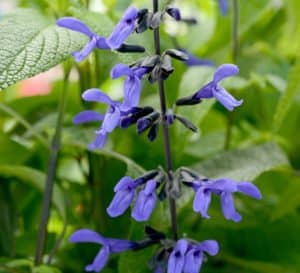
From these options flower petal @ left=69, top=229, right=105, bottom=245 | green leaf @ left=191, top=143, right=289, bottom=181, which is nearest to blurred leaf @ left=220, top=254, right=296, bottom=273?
green leaf @ left=191, top=143, right=289, bottom=181

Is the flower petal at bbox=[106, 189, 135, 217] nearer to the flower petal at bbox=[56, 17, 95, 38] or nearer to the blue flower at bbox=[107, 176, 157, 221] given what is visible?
the blue flower at bbox=[107, 176, 157, 221]

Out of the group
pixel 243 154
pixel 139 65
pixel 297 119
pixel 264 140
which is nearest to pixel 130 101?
pixel 139 65

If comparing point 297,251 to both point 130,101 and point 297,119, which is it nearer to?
point 297,119

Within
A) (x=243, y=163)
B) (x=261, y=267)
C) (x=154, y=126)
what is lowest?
(x=261, y=267)

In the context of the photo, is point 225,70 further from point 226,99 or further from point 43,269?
point 43,269

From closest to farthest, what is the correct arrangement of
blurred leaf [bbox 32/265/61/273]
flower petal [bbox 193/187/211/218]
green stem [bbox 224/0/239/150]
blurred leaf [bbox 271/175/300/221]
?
flower petal [bbox 193/187/211/218], blurred leaf [bbox 32/265/61/273], blurred leaf [bbox 271/175/300/221], green stem [bbox 224/0/239/150]

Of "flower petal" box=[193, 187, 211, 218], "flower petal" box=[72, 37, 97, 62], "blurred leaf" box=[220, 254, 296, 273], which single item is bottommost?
"blurred leaf" box=[220, 254, 296, 273]

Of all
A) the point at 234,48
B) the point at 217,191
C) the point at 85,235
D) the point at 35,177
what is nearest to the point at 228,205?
the point at 217,191

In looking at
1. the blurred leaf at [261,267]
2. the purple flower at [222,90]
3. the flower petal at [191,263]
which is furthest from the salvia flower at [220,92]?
the blurred leaf at [261,267]
